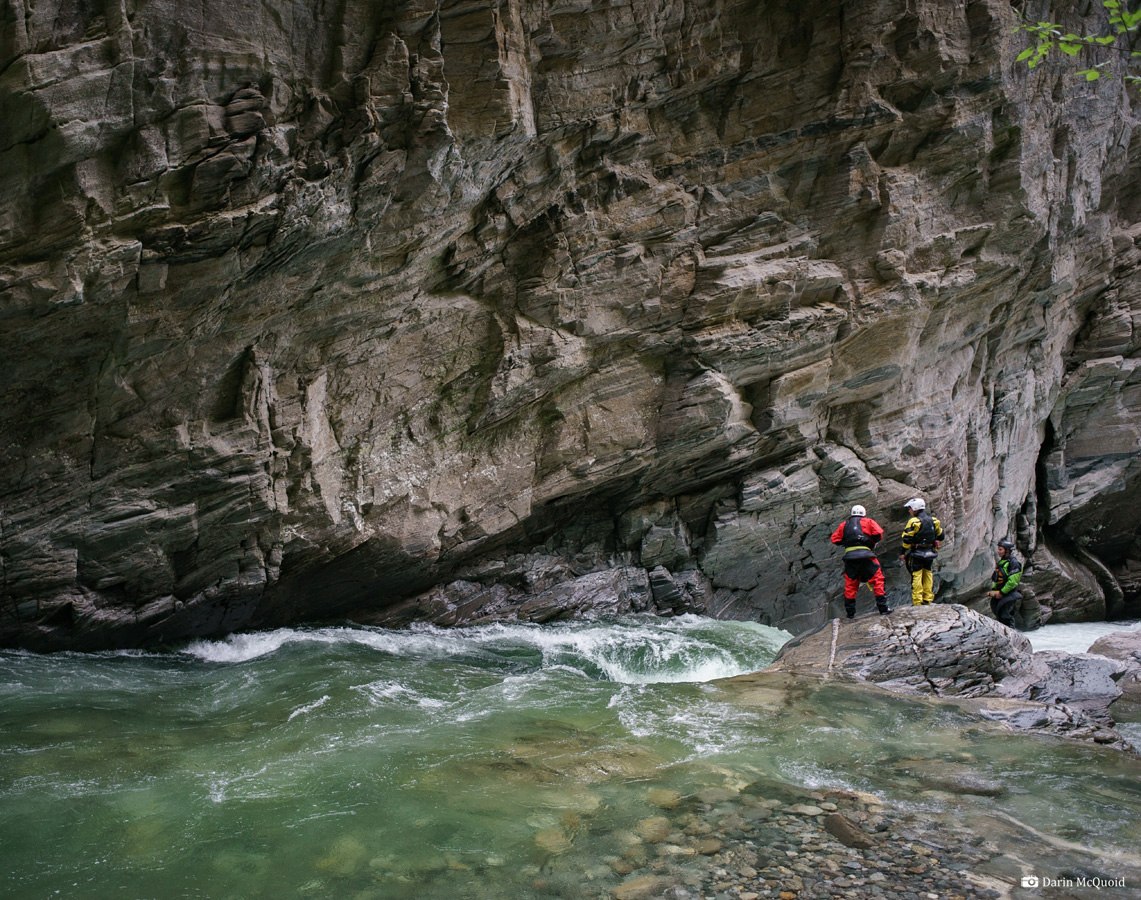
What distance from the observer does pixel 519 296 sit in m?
15.1

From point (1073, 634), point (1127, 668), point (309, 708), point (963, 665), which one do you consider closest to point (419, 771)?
point (309, 708)

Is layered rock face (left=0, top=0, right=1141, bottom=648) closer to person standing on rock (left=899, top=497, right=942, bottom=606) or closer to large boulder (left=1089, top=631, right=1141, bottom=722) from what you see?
person standing on rock (left=899, top=497, right=942, bottom=606)

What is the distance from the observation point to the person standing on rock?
13.0 metres

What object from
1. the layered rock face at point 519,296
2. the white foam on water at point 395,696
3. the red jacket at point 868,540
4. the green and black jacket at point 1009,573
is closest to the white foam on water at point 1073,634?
the layered rock face at point 519,296

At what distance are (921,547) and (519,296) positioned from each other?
28.8 ft

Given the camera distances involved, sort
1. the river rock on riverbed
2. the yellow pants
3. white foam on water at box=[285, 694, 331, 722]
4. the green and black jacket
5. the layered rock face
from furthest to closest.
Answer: the green and black jacket < the yellow pants < the layered rock face < the river rock on riverbed < white foam on water at box=[285, 694, 331, 722]

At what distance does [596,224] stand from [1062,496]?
1912cm

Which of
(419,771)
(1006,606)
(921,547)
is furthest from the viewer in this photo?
(1006,606)

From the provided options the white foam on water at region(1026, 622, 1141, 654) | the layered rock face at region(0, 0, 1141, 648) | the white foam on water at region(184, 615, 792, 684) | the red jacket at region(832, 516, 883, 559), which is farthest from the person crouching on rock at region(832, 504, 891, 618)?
the white foam on water at region(1026, 622, 1141, 654)

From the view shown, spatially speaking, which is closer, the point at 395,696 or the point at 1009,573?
the point at 395,696

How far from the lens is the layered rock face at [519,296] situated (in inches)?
403

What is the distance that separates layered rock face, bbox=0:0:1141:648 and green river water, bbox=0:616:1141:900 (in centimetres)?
323

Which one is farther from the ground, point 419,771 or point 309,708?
point 419,771

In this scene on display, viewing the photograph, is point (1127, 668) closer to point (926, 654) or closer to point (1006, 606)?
point (926, 654)
